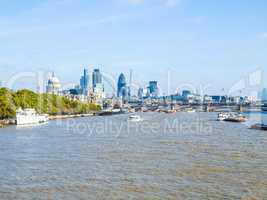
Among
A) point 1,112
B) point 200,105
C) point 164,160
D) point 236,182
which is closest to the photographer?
point 236,182

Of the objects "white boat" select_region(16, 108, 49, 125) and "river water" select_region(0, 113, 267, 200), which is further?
"white boat" select_region(16, 108, 49, 125)

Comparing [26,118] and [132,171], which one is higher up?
[26,118]

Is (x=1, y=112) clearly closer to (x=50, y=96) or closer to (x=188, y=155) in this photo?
(x=50, y=96)

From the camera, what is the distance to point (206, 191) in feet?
55.0

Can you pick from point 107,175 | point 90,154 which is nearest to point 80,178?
point 107,175

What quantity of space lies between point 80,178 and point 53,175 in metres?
1.30

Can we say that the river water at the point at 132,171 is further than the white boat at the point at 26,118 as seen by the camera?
No

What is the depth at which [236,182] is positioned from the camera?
1831 centimetres

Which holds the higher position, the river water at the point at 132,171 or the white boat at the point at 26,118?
the white boat at the point at 26,118

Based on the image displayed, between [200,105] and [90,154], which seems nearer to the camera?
[90,154]

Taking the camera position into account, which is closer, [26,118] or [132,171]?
[132,171]

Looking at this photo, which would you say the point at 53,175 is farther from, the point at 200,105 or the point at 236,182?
the point at 200,105

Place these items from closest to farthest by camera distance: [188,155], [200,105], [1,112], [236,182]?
[236,182] → [188,155] → [1,112] → [200,105]

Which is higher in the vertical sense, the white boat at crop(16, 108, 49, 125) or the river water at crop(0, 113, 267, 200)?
the white boat at crop(16, 108, 49, 125)
